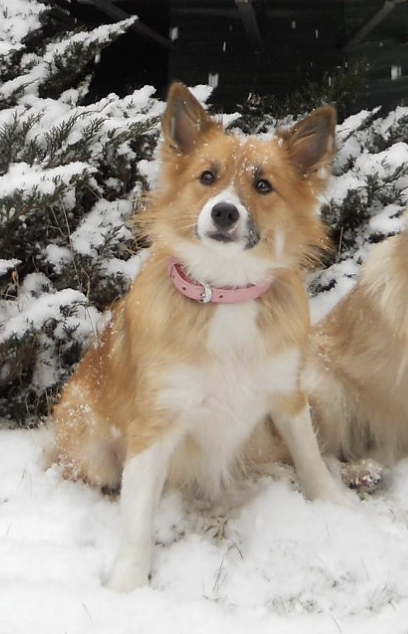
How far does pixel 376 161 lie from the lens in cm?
414

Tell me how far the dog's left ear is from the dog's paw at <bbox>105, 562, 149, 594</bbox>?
5.41 feet

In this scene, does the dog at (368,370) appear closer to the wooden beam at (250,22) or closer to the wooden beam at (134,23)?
the wooden beam at (250,22)

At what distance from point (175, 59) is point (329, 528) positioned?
582 cm

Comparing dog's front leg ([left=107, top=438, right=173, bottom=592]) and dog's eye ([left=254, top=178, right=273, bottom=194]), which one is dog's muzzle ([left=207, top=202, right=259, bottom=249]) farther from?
dog's front leg ([left=107, top=438, right=173, bottom=592])

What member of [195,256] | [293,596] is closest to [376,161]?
[195,256]

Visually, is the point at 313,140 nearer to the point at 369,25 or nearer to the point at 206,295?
the point at 206,295

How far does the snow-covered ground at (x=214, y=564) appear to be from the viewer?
200 cm

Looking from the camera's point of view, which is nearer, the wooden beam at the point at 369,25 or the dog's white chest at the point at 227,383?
the dog's white chest at the point at 227,383

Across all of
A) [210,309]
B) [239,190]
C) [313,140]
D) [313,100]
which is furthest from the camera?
[313,100]

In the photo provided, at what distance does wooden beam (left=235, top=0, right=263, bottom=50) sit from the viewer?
589 centimetres

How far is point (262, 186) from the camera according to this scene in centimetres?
244

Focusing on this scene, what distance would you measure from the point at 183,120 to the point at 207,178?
308mm

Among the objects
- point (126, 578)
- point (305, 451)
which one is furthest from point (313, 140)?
point (126, 578)

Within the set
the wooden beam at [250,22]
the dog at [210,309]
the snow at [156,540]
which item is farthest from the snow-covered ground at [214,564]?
the wooden beam at [250,22]
